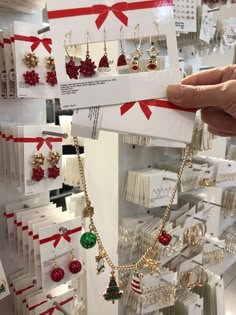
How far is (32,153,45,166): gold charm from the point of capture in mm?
861

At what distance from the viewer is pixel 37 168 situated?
2.84ft

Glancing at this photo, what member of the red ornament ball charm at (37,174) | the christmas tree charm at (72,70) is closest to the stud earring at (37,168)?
the red ornament ball charm at (37,174)

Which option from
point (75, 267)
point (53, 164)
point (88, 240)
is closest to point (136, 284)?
point (75, 267)

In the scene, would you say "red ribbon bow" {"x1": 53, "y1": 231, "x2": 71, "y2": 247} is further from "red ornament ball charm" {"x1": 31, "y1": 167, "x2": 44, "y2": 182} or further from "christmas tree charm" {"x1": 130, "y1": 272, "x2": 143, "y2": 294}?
"christmas tree charm" {"x1": 130, "y1": 272, "x2": 143, "y2": 294}

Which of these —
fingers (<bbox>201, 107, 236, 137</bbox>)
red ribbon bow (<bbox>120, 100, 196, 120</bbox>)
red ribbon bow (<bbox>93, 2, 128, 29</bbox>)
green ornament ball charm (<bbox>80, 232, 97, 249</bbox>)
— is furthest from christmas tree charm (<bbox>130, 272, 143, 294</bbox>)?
red ribbon bow (<bbox>93, 2, 128, 29</bbox>)

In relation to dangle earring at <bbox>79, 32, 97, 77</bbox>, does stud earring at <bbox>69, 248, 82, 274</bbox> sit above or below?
below

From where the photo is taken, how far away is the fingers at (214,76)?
0.61m

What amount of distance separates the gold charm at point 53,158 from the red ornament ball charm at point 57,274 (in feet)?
1.04

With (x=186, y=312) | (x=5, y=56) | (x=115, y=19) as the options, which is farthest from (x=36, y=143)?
(x=186, y=312)

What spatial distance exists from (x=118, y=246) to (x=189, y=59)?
3.09 feet

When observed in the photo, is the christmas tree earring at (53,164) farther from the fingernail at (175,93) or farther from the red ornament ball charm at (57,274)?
the fingernail at (175,93)

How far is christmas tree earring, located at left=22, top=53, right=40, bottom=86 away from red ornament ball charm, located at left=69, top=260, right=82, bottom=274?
0.55 m

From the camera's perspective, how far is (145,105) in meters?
0.52

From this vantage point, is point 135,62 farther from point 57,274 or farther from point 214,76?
point 57,274
